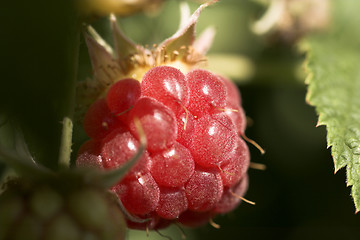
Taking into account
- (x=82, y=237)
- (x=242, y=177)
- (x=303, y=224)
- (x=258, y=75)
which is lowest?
(x=303, y=224)

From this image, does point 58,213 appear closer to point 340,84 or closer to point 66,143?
point 66,143

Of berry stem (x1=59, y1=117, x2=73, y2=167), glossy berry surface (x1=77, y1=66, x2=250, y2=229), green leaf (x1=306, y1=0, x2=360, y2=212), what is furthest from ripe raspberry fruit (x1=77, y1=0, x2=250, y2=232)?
green leaf (x1=306, y1=0, x2=360, y2=212)

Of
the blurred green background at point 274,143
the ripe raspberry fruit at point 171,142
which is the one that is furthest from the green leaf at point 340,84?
the ripe raspberry fruit at point 171,142

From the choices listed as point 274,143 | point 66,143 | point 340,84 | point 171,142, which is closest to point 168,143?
point 171,142

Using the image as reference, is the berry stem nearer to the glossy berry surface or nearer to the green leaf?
the glossy berry surface

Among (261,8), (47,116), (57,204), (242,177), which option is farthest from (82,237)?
(261,8)

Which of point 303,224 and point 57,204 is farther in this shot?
point 303,224

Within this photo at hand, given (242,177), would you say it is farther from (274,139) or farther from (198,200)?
(274,139)

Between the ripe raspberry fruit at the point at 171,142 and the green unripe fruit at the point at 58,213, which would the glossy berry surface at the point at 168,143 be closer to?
the ripe raspberry fruit at the point at 171,142
